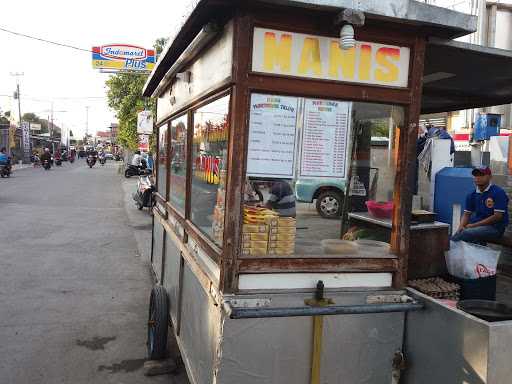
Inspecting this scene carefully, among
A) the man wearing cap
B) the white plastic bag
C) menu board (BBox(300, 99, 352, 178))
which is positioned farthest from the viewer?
the man wearing cap

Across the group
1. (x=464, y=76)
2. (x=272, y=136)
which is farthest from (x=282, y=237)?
(x=464, y=76)

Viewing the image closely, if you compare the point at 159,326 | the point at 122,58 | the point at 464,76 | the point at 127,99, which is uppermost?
the point at 122,58

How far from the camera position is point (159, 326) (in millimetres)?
4020

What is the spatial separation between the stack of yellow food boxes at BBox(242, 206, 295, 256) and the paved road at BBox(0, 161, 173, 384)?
76.0 inches

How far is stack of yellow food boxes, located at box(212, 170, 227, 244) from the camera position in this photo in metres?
2.72

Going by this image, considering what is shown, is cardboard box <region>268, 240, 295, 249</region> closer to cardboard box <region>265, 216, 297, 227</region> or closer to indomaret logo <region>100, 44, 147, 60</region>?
cardboard box <region>265, 216, 297, 227</region>

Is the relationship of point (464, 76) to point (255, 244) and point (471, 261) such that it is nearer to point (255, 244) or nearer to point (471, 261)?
point (471, 261)

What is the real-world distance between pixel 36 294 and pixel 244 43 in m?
4.88

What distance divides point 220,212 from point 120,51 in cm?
1983

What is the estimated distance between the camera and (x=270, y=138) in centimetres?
260

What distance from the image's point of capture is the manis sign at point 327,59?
8.03ft

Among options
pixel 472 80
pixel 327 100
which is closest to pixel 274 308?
pixel 327 100

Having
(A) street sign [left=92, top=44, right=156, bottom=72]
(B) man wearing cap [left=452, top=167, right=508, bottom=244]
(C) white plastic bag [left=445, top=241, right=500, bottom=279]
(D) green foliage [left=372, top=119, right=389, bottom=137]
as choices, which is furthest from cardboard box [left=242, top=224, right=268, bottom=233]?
(A) street sign [left=92, top=44, right=156, bottom=72]

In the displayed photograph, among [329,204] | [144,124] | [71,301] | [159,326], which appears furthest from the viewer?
[144,124]
